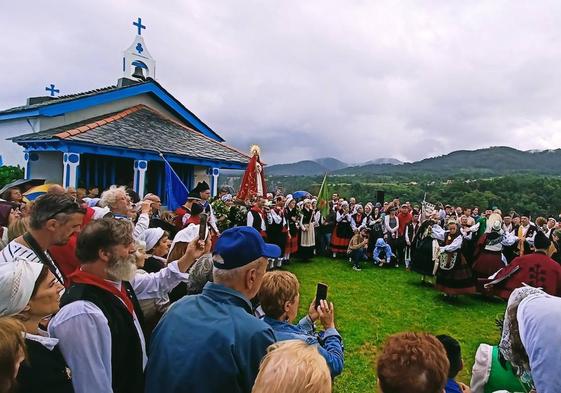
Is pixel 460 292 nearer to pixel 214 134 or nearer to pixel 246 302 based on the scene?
pixel 246 302

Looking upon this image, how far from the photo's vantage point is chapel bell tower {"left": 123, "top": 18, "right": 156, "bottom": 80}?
14945 mm

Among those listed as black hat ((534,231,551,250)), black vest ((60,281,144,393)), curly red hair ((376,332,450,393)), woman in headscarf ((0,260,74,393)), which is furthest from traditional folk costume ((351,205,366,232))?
woman in headscarf ((0,260,74,393))

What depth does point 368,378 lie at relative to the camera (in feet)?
16.3

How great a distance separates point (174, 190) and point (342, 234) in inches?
293

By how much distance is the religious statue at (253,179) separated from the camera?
32.4 feet

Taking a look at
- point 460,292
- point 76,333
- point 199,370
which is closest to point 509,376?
point 199,370

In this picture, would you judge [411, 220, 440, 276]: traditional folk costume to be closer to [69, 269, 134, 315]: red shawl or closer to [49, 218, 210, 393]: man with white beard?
[49, 218, 210, 393]: man with white beard

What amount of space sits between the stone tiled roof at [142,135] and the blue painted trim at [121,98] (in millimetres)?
472

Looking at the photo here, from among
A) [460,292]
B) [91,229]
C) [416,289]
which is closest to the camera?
[91,229]

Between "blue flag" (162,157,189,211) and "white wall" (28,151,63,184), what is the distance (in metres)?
6.59

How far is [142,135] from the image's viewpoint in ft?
40.0

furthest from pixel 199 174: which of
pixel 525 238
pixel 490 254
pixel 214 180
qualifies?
pixel 525 238

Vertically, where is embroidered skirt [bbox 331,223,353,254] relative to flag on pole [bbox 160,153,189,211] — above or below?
below

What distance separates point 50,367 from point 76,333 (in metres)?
0.24
